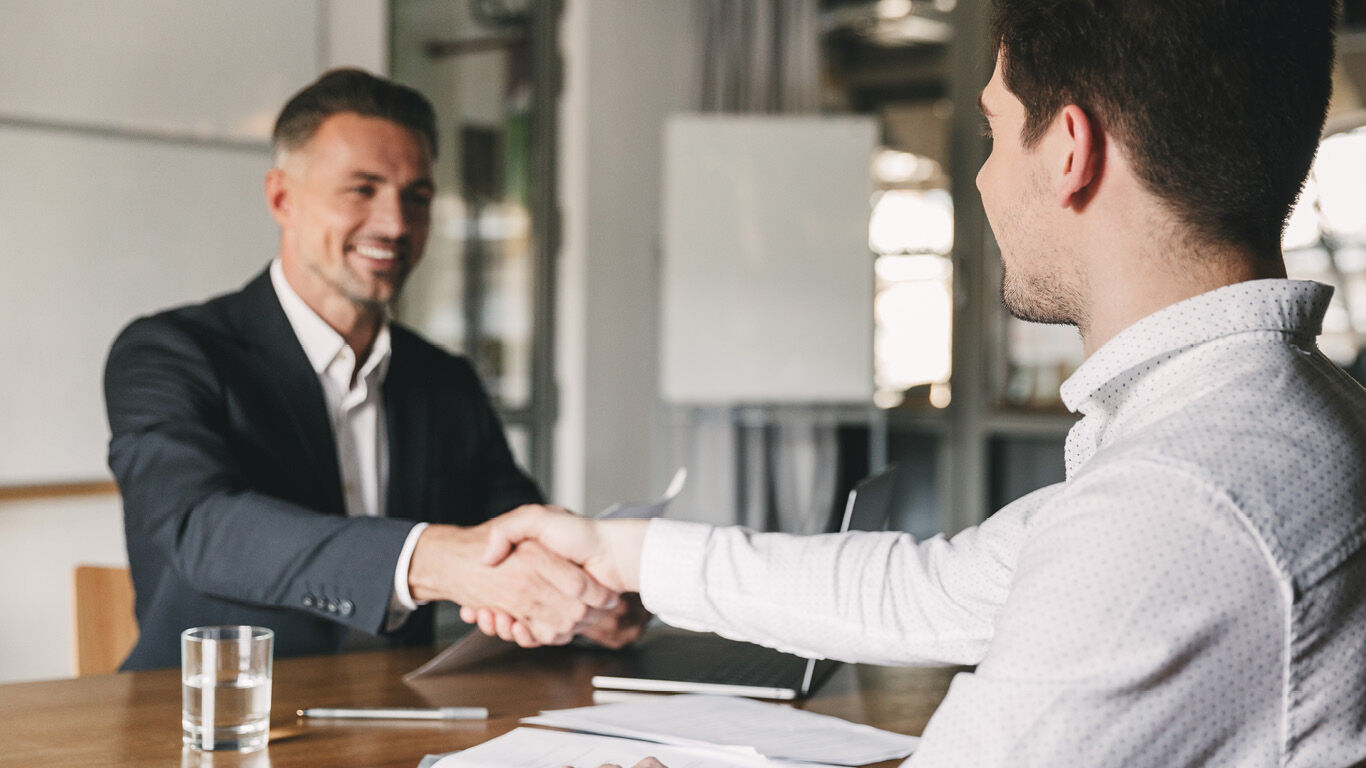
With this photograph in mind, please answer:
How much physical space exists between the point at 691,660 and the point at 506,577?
0.91 feet

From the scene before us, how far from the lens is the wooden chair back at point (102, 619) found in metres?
1.92

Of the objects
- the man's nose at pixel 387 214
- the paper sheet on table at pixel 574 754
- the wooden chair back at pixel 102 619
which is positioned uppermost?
the man's nose at pixel 387 214

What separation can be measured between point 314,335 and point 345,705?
902mm

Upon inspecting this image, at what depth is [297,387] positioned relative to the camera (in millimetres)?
1990

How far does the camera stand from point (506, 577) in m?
1.58

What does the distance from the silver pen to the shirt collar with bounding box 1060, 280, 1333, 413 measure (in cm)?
76

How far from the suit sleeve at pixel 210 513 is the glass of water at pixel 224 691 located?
39 cm

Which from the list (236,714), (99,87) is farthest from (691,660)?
(99,87)

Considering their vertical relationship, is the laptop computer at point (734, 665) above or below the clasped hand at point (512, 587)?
below

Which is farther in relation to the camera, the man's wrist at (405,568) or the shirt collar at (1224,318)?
the man's wrist at (405,568)

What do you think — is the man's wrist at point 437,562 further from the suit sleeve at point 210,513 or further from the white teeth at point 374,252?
the white teeth at point 374,252

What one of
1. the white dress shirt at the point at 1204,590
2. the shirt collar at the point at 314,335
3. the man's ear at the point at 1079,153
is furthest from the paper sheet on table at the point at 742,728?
the shirt collar at the point at 314,335

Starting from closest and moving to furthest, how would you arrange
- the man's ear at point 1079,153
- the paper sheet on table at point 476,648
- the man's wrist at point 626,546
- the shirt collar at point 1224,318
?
the shirt collar at point 1224,318, the man's ear at point 1079,153, the man's wrist at point 626,546, the paper sheet on table at point 476,648

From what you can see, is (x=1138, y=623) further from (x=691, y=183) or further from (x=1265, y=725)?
(x=691, y=183)
